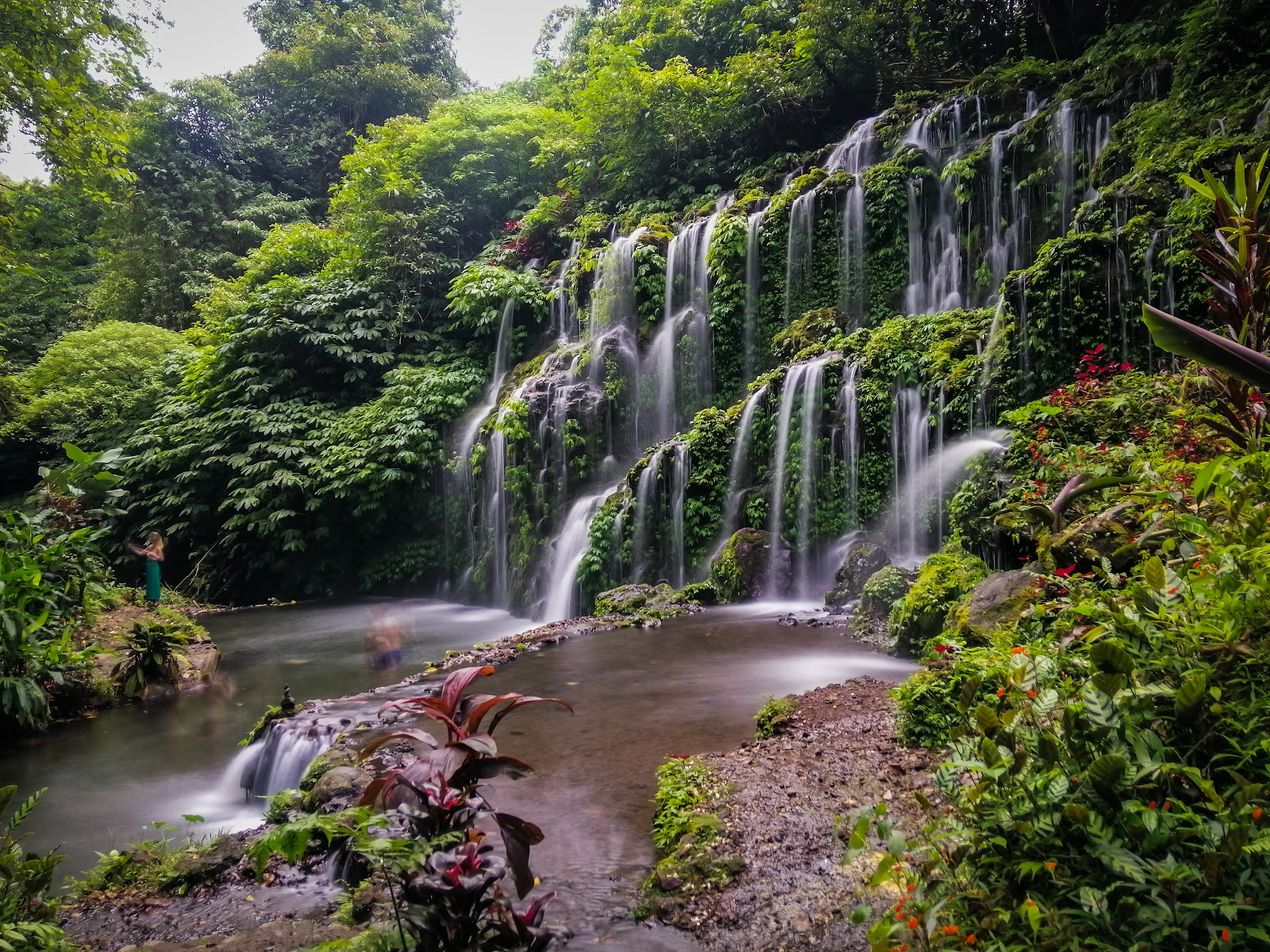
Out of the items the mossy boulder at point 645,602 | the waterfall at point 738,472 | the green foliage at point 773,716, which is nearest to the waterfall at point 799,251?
the waterfall at point 738,472

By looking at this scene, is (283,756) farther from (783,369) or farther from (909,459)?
(783,369)

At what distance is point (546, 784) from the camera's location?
3.97 metres

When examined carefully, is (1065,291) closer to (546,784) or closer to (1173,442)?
(1173,442)

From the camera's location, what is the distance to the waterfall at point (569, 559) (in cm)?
1093

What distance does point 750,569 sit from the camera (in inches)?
368

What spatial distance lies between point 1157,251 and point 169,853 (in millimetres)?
Answer: 9166

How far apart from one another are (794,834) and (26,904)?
2.91 metres

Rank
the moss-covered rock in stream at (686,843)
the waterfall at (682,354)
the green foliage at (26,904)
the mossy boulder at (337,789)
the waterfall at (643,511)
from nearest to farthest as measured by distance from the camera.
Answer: the green foliage at (26,904), the moss-covered rock in stream at (686,843), the mossy boulder at (337,789), the waterfall at (643,511), the waterfall at (682,354)

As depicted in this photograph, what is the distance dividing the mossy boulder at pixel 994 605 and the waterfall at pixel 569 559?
6778 mm

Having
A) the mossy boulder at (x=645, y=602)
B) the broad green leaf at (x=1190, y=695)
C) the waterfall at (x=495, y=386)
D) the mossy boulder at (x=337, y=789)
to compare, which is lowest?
the mossy boulder at (x=337, y=789)

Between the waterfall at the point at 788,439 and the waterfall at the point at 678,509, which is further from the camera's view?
the waterfall at the point at 678,509

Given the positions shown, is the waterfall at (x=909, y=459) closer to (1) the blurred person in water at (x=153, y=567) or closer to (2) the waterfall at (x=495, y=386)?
(2) the waterfall at (x=495, y=386)

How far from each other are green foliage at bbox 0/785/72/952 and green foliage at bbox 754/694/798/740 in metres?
3.29

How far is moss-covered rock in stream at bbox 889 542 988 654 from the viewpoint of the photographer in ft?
18.9
